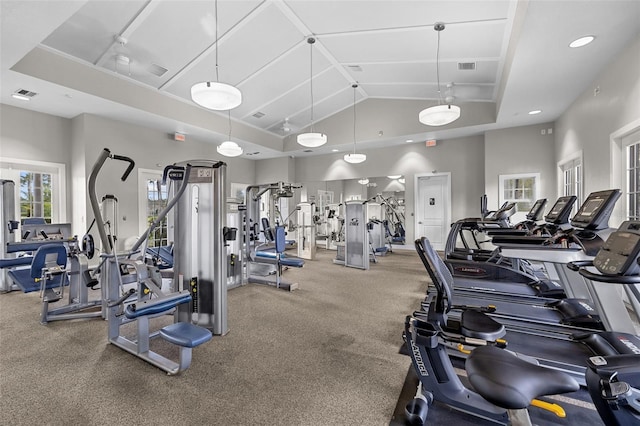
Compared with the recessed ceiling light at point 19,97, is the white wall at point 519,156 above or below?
below

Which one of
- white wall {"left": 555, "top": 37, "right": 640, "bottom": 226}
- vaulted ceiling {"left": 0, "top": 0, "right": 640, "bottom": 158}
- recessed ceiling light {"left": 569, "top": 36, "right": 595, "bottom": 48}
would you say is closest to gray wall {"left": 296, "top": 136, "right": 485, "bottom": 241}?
vaulted ceiling {"left": 0, "top": 0, "right": 640, "bottom": 158}

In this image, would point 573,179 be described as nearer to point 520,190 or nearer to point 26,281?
point 520,190

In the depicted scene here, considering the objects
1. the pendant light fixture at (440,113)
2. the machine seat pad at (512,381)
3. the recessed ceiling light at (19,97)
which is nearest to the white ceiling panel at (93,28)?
the recessed ceiling light at (19,97)

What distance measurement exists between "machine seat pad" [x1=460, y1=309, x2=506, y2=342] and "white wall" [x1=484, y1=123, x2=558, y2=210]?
Answer: 6521 millimetres

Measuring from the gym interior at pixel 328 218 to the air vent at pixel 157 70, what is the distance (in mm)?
50

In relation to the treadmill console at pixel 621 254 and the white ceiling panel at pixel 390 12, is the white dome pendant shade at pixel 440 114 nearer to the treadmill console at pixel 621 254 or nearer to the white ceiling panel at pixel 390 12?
the white ceiling panel at pixel 390 12

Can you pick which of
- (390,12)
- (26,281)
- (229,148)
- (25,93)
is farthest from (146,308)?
(25,93)

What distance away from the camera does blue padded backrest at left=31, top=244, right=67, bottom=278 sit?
3.61 meters

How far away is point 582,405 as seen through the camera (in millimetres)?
1891

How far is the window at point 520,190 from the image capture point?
7.09 meters

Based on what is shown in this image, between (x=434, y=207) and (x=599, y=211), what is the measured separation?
21.5 feet

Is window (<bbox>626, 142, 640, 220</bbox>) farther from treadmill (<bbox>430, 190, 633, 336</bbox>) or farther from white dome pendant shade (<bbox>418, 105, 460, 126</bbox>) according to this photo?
white dome pendant shade (<bbox>418, 105, 460, 126</bbox>)

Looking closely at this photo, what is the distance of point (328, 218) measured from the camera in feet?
29.2

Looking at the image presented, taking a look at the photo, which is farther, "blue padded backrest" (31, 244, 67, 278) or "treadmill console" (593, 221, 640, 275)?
"blue padded backrest" (31, 244, 67, 278)
